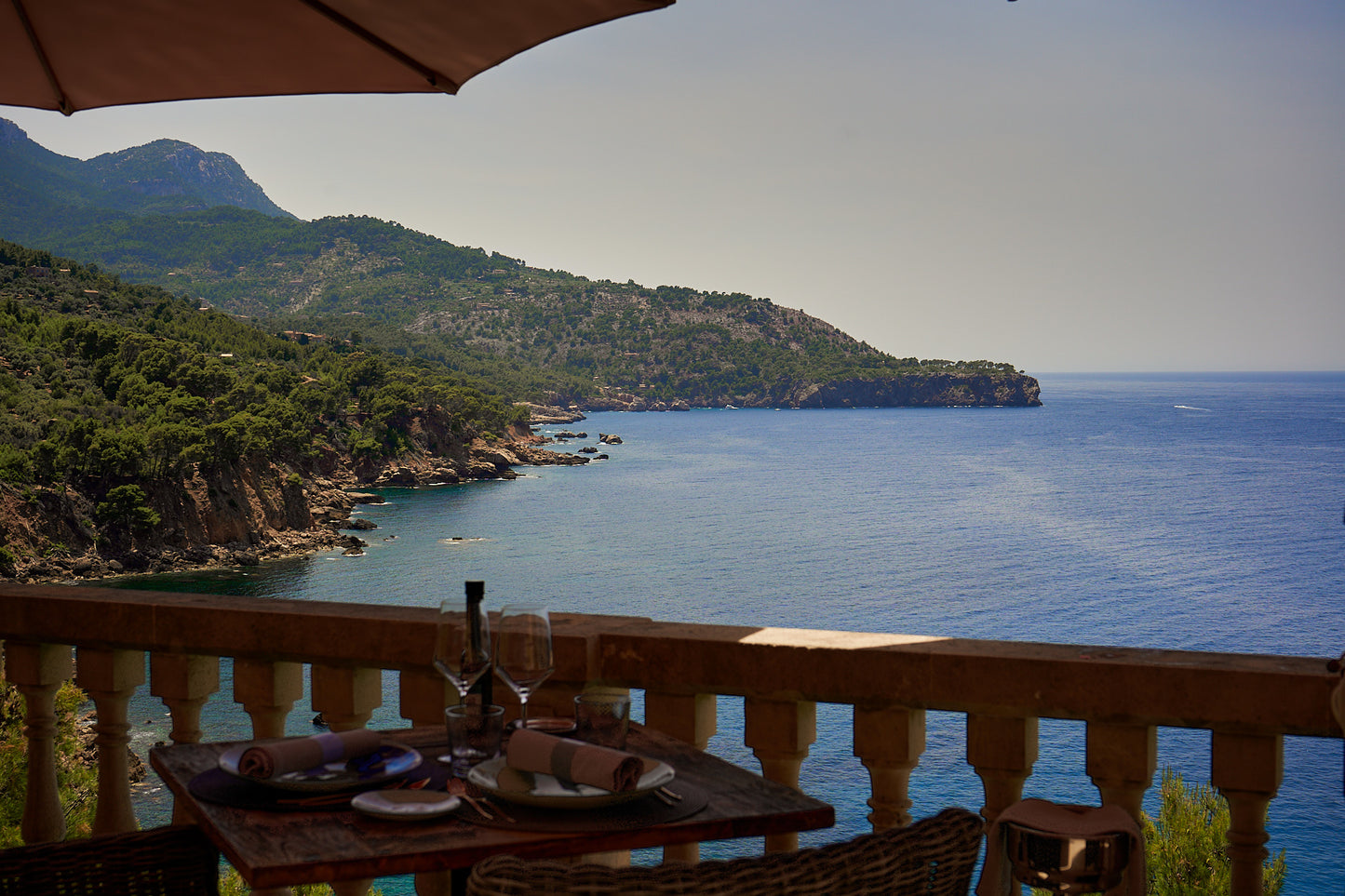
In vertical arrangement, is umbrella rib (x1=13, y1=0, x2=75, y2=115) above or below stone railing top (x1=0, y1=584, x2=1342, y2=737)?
above

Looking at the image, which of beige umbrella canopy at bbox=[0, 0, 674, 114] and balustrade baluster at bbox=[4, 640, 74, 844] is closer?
beige umbrella canopy at bbox=[0, 0, 674, 114]

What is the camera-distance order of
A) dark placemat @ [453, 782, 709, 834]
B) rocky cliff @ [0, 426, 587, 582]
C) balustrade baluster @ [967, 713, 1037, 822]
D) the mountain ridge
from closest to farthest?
1. dark placemat @ [453, 782, 709, 834]
2. balustrade baluster @ [967, 713, 1037, 822]
3. rocky cliff @ [0, 426, 587, 582]
4. the mountain ridge

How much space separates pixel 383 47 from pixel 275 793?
1.51 metres

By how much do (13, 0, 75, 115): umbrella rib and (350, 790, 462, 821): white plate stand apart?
72.8 inches

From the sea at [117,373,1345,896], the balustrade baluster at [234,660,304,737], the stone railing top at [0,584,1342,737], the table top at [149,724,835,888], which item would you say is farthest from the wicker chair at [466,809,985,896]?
the sea at [117,373,1345,896]

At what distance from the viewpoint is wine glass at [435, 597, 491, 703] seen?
5.71 ft

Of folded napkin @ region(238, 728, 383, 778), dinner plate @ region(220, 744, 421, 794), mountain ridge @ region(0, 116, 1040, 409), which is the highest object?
mountain ridge @ region(0, 116, 1040, 409)

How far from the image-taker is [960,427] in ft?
349

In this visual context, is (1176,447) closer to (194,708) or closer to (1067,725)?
(1067,725)

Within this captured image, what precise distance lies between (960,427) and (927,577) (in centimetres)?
6478

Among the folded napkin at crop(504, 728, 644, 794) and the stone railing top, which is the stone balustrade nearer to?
the stone railing top

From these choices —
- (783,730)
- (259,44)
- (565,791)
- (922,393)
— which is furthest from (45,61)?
(922,393)

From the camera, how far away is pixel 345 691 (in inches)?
93.0

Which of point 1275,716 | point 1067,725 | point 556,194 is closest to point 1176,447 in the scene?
point 556,194
